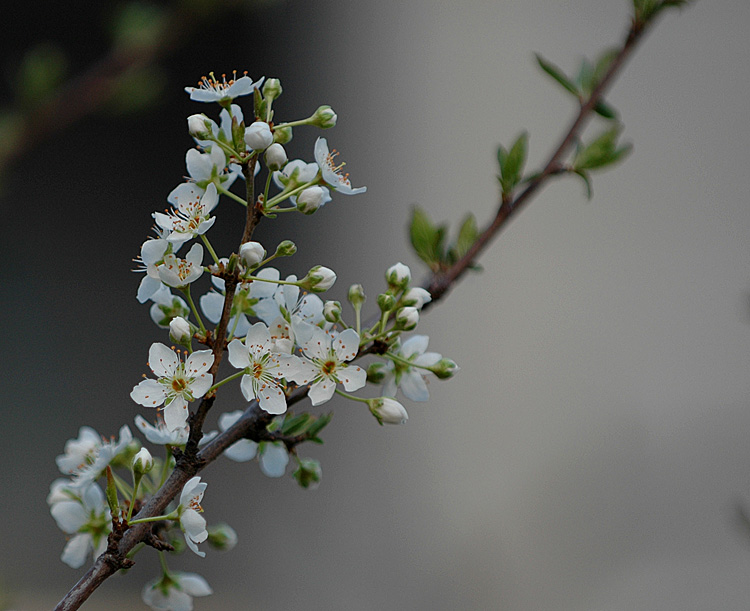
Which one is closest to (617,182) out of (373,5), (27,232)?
(373,5)

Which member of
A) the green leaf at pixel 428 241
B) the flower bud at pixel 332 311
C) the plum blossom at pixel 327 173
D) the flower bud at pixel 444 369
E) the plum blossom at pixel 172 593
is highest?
the green leaf at pixel 428 241

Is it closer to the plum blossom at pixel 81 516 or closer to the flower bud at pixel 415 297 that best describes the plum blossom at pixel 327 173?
the flower bud at pixel 415 297

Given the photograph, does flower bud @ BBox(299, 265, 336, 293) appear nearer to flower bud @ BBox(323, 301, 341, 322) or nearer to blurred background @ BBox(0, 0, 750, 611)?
flower bud @ BBox(323, 301, 341, 322)

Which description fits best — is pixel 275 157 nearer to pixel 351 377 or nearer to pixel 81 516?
pixel 351 377

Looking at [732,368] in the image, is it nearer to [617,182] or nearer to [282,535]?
[617,182]

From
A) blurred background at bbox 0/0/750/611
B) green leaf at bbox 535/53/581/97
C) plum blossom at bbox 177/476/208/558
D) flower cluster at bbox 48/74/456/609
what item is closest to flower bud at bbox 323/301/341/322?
flower cluster at bbox 48/74/456/609

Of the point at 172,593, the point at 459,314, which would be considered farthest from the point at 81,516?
the point at 459,314

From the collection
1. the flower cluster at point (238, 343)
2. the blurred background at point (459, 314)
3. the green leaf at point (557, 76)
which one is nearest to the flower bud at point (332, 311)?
the flower cluster at point (238, 343)
